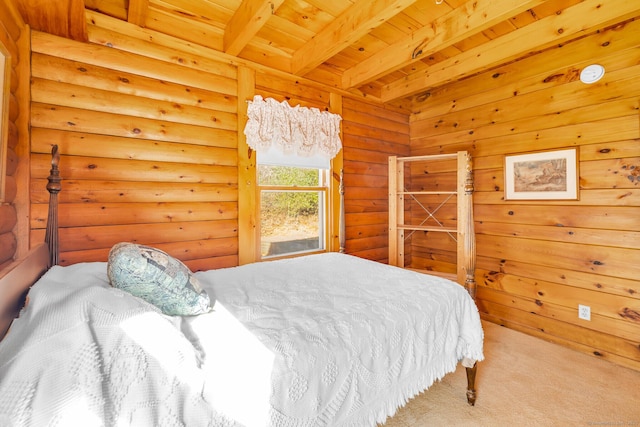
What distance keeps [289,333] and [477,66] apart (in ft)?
9.43

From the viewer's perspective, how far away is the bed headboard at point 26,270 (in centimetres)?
95

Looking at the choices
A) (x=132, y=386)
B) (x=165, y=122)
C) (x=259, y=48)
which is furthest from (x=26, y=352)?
(x=259, y=48)

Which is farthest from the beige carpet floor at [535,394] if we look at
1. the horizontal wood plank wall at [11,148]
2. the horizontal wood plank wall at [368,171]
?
the horizontal wood plank wall at [11,148]

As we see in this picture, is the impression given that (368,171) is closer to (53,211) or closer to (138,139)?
(138,139)

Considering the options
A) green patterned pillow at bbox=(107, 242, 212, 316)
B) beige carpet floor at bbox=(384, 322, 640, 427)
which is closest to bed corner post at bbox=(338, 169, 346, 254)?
beige carpet floor at bbox=(384, 322, 640, 427)

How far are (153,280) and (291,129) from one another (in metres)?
2.06

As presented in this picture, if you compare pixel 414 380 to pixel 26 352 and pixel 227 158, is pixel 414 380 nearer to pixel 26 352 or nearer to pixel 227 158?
pixel 26 352

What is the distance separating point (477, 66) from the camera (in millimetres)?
2697

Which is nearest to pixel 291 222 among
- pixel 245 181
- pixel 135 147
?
pixel 245 181

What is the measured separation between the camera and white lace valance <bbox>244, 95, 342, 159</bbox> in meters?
2.63

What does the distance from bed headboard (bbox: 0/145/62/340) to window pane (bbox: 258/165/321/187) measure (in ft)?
4.85

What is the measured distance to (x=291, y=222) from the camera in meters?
3.04

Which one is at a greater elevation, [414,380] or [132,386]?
[132,386]

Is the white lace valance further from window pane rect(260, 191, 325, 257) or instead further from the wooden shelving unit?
the wooden shelving unit
